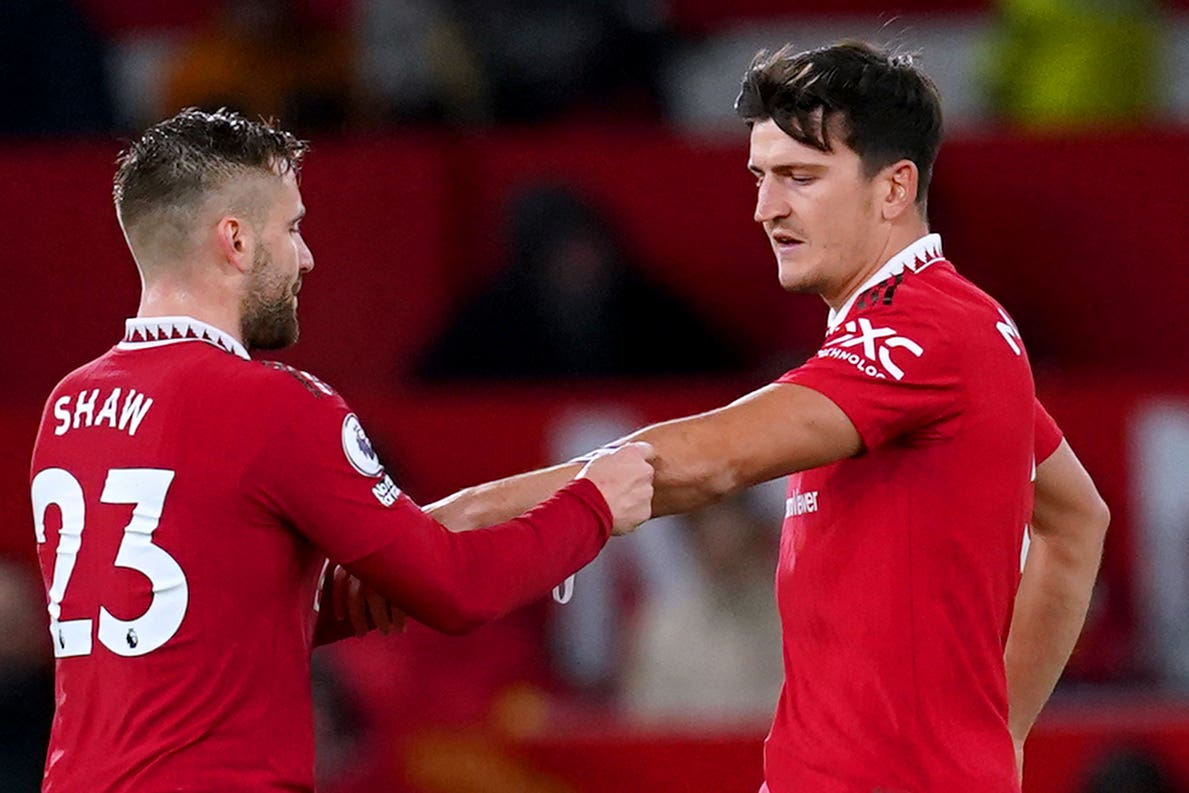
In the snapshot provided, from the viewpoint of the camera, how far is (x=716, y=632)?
6930 millimetres

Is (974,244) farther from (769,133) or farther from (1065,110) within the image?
(769,133)

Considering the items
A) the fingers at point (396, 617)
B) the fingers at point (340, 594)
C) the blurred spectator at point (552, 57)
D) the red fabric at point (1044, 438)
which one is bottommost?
the fingers at point (396, 617)

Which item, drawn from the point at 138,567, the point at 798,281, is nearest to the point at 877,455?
the point at 798,281

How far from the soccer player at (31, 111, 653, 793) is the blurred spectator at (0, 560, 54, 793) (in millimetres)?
2614

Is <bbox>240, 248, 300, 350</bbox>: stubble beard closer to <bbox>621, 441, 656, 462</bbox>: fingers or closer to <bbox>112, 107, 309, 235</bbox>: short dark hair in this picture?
<bbox>112, 107, 309, 235</bbox>: short dark hair

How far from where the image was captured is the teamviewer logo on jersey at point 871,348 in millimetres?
3881

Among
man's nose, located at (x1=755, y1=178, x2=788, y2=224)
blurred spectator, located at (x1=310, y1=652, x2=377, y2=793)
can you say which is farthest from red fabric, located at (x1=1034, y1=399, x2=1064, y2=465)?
blurred spectator, located at (x1=310, y1=652, x2=377, y2=793)

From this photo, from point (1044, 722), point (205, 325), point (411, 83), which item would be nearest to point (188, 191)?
point (205, 325)

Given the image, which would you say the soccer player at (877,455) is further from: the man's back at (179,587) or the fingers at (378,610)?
the man's back at (179,587)

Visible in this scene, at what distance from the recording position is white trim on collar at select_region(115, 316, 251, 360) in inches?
150

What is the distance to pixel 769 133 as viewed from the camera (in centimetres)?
408

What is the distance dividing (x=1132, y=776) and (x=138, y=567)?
10.5 ft

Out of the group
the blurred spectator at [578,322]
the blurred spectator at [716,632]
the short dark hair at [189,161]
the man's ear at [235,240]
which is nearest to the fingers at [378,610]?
the man's ear at [235,240]

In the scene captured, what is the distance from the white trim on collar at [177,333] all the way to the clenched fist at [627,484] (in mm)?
695
